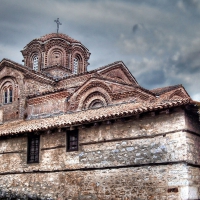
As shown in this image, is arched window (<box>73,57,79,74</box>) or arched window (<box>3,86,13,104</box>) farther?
arched window (<box>73,57,79,74</box>)

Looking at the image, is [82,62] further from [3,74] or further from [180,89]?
[180,89]

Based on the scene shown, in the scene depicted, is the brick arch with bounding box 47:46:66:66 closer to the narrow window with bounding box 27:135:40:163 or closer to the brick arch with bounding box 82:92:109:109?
the brick arch with bounding box 82:92:109:109

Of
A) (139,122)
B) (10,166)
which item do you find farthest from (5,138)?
(139,122)

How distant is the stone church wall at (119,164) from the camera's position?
35.8ft

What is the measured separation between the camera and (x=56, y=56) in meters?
23.4

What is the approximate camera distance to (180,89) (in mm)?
18250

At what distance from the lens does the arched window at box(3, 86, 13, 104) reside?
20.4 m

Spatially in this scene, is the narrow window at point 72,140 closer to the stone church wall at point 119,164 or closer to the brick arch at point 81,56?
the stone church wall at point 119,164

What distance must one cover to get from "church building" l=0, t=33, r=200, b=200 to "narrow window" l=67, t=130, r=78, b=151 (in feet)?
0.13

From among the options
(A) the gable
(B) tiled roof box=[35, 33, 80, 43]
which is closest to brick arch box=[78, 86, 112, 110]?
(A) the gable

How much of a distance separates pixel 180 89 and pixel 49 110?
715cm

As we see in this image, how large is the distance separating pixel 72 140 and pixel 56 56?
1091 cm

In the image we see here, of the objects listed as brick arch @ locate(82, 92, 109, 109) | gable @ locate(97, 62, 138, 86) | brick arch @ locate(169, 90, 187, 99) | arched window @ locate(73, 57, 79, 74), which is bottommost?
brick arch @ locate(82, 92, 109, 109)

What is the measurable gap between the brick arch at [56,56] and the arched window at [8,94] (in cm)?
372
